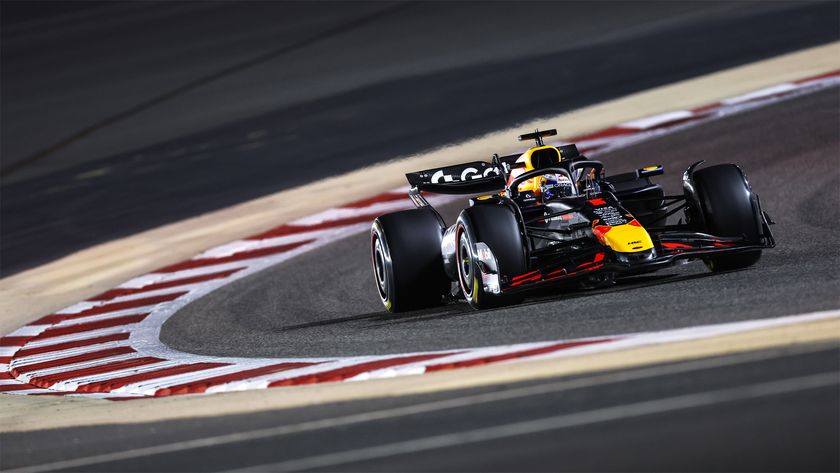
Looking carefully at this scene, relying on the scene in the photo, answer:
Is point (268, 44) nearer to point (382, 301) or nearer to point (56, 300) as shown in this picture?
point (56, 300)

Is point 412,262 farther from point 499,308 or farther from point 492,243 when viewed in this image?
point 492,243

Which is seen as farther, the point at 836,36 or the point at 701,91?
the point at 836,36

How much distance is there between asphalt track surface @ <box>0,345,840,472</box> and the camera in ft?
17.4

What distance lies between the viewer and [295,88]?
20578 millimetres

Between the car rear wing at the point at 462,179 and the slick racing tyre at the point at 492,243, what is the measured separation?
1023 millimetres

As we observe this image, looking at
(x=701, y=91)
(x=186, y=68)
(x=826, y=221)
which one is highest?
(x=186, y=68)

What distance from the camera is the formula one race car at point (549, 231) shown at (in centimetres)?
909

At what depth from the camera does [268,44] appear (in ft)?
77.7

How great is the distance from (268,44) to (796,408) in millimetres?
18858

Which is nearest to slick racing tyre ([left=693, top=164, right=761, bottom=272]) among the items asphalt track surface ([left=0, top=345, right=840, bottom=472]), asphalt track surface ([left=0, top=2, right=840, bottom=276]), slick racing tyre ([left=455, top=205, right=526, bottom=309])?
slick racing tyre ([left=455, top=205, right=526, bottom=309])

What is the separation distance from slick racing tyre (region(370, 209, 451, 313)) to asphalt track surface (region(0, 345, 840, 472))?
313 cm

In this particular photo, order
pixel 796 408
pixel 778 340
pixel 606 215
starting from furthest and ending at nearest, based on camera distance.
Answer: pixel 606 215 < pixel 778 340 < pixel 796 408

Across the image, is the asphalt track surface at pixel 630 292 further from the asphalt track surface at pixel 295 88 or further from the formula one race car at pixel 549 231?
the asphalt track surface at pixel 295 88

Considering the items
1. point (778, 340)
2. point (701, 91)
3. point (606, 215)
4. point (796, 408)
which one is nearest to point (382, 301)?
point (606, 215)
